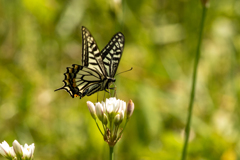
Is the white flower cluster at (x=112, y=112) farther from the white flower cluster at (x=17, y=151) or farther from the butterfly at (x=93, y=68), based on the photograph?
the butterfly at (x=93, y=68)

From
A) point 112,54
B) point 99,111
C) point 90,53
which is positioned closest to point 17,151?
point 99,111

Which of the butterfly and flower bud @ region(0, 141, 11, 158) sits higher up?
the butterfly

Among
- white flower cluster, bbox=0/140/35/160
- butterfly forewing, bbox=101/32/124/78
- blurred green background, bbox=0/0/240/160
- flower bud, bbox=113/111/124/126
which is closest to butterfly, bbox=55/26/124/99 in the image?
butterfly forewing, bbox=101/32/124/78

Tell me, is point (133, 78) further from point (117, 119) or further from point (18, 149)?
point (18, 149)

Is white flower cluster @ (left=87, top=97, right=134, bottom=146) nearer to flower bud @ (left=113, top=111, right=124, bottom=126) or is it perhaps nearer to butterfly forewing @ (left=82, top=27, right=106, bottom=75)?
flower bud @ (left=113, top=111, right=124, bottom=126)

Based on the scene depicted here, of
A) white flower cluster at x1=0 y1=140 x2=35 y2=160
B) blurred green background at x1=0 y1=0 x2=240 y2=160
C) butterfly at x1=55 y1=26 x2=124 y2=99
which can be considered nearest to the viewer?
white flower cluster at x1=0 y1=140 x2=35 y2=160

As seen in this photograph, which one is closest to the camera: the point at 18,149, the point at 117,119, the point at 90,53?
the point at 18,149

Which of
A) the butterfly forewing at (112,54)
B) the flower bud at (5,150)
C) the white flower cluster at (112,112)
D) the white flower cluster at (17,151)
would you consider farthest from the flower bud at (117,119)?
the butterfly forewing at (112,54)

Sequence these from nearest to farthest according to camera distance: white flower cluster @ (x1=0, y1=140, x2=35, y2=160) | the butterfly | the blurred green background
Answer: white flower cluster @ (x1=0, y1=140, x2=35, y2=160), the butterfly, the blurred green background
